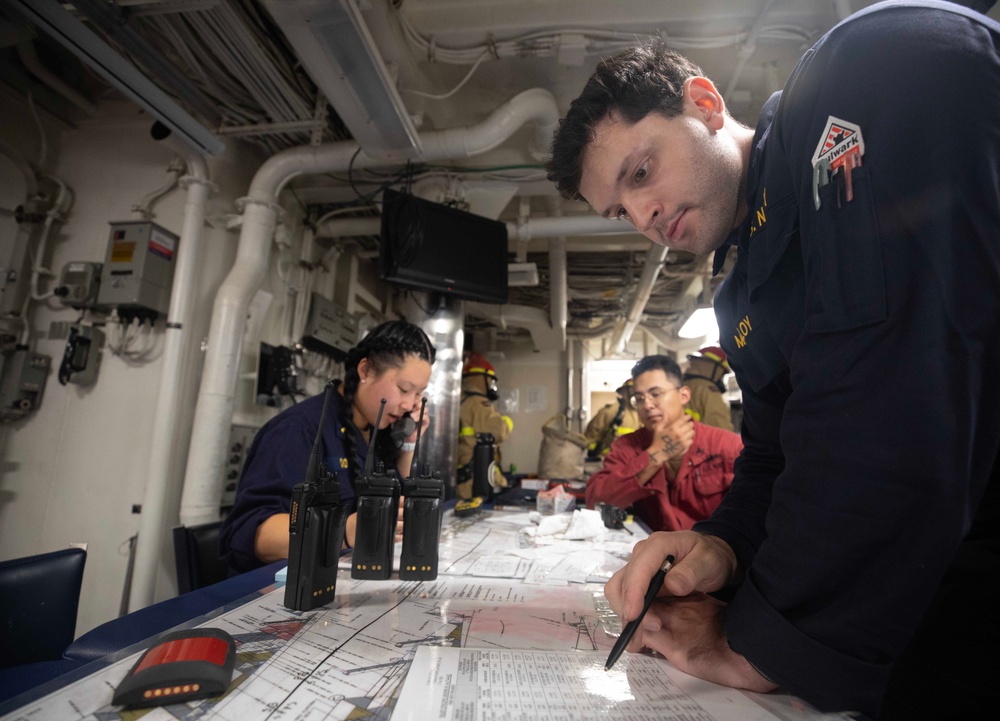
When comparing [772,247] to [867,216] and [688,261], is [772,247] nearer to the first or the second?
[867,216]

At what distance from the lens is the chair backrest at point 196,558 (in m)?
1.43

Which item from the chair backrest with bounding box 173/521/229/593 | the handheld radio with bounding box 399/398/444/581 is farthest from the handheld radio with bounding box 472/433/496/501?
the handheld radio with bounding box 399/398/444/581

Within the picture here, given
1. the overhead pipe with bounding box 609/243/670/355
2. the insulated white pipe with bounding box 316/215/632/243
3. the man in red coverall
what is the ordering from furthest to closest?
1. the overhead pipe with bounding box 609/243/670/355
2. the insulated white pipe with bounding box 316/215/632/243
3. the man in red coverall

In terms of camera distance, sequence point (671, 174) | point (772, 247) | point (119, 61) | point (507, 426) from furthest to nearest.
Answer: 1. point (507, 426)
2. point (119, 61)
3. point (671, 174)
4. point (772, 247)

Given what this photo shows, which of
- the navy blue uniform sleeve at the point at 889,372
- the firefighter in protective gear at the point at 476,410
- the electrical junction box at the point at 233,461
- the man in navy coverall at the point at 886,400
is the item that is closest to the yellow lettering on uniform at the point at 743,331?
the man in navy coverall at the point at 886,400

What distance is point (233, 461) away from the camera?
2580 millimetres

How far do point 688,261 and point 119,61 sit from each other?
4283 mm

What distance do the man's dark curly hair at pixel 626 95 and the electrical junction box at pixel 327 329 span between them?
2756mm

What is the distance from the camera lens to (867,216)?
1.44 ft

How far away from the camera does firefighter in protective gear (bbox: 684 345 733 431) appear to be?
3.78 meters

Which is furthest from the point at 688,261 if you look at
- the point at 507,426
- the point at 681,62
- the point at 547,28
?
the point at 681,62

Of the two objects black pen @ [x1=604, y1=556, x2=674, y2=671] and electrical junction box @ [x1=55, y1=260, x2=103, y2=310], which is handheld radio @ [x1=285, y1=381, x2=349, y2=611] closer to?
black pen @ [x1=604, y1=556, x2=674, y2=671]

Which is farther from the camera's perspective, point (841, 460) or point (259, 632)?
point (259, 632)

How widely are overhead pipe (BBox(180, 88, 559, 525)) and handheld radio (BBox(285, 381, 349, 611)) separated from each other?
1.88 m
